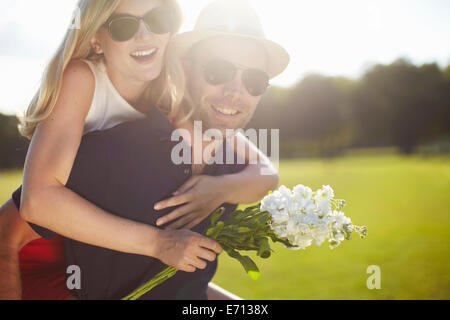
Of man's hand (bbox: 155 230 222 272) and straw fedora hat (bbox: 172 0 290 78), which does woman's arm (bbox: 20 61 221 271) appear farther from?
straw fedora hat (bbox: 172 0 290 78)

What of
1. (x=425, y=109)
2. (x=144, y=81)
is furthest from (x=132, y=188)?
(x=425, y=109)

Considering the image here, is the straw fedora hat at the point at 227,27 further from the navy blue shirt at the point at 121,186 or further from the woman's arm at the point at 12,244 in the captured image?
the woman's arm at the point at 12,244

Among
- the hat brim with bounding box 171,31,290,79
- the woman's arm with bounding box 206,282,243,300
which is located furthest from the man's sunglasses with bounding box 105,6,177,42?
the woman's arm with bounding box 206,282,243,300

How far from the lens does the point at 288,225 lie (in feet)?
7.64

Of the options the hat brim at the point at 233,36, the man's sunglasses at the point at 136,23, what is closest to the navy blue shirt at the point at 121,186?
the man's sunglasses at the point at 136,23

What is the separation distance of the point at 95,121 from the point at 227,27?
1.39 meters

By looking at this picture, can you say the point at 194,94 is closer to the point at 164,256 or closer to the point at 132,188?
the point at 132,188

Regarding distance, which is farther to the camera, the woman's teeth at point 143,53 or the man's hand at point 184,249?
the woman's teeth at point 143,53

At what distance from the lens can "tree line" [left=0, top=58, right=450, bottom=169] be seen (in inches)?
1890

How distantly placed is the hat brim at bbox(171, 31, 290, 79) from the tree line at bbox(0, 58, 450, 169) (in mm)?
45474

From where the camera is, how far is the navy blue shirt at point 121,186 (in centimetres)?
255

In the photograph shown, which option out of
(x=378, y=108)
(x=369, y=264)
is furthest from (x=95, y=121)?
(x=378, y=108)

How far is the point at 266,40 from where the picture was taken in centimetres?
353

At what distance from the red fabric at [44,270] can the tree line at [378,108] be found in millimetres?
46964
